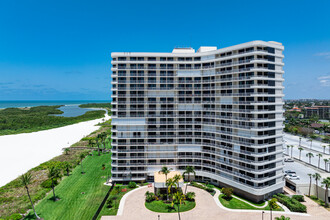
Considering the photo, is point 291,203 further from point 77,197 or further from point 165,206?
point 77,197

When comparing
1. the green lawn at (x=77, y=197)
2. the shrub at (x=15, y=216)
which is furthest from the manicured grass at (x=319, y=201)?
the shrub at (x=15, y=216)

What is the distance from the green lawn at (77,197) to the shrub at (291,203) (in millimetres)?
46793

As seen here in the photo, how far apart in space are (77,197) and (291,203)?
5546 centimetres

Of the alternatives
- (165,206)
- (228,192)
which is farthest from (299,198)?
(165,206)

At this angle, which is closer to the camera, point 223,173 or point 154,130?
point 223,173

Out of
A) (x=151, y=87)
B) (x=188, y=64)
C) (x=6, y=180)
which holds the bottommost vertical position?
(x=6, y=180)

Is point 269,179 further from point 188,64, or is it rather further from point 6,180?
point 6,180

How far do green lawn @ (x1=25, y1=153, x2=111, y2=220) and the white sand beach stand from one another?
82.5 feet

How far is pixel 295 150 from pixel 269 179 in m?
65.5

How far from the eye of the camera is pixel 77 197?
54.3 metres

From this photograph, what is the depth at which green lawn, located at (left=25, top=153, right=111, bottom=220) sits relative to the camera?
46.6m

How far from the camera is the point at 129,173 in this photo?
6178 cm

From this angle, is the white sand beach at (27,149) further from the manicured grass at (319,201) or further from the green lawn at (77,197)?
the manicured grass at (319,201)

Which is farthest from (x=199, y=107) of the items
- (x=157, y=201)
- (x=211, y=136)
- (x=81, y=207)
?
(x=81, y=207)
